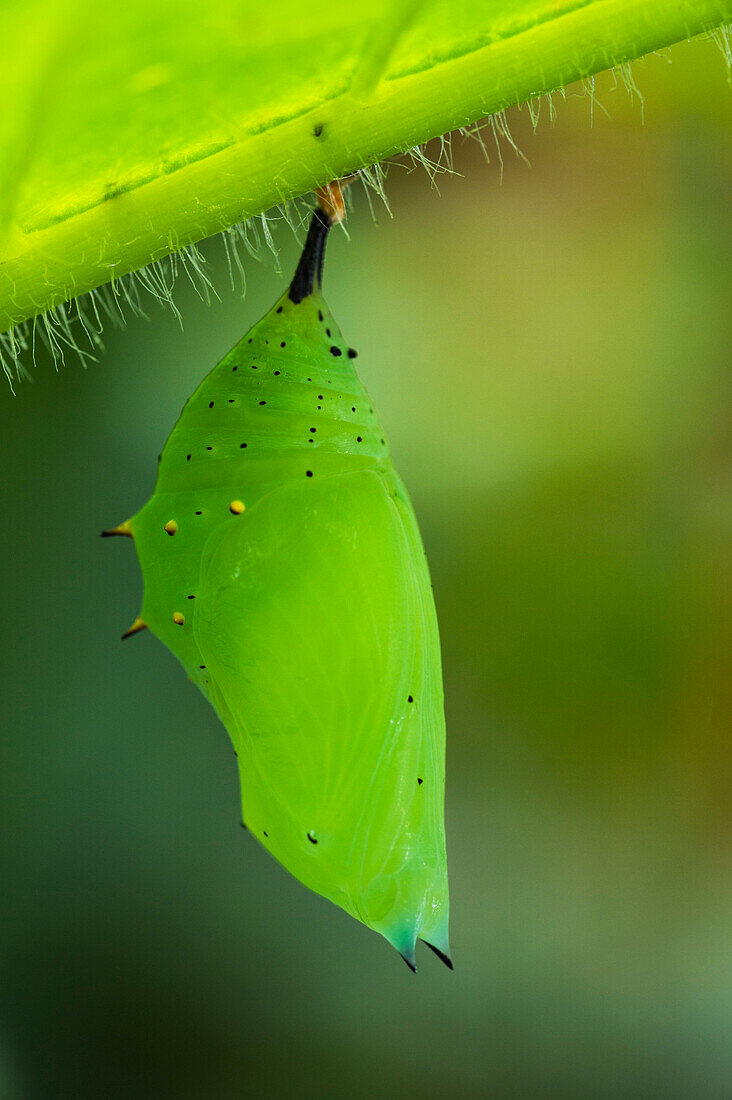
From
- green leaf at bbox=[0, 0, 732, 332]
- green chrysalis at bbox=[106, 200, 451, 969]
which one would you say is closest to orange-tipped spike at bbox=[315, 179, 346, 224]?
green chrysalis at bbox=[106, 200, 451, 969]

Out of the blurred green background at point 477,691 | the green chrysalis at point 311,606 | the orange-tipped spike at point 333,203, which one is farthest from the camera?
the blurred green background at point 477,691

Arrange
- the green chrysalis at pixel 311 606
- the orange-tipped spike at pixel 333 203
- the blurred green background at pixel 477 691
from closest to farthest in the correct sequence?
the orange-tipped spike at pixel 333 203 → the green chrysalis at pixel 311 606 → the blurred green background at pixel 477 691

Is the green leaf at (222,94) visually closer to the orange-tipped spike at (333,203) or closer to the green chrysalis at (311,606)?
the orange-tipped spike at (333,203)

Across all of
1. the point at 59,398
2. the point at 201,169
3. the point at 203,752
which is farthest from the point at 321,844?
the point at 59,398

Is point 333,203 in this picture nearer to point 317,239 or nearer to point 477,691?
point 317,239

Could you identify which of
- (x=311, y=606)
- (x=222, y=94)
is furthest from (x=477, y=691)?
(x=222, y=94)

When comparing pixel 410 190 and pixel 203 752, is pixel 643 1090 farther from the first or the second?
pixel 410 190

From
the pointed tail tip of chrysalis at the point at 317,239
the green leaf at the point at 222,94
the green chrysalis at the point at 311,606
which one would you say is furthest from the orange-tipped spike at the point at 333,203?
the green leaf at the point at 222,94
